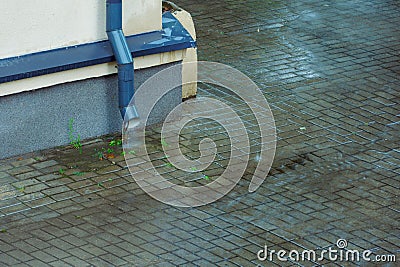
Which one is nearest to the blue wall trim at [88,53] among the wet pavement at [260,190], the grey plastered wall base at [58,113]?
the grey plastered wall base at [58,113]

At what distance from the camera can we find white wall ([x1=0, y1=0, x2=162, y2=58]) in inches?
317

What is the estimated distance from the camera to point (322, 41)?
11469mm

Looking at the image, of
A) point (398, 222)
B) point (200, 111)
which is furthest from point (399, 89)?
point (398, 222)

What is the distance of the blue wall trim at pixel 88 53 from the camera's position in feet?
26.6

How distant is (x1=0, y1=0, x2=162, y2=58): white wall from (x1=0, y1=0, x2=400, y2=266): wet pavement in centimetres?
100

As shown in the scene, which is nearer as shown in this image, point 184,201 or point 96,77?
point 184,201

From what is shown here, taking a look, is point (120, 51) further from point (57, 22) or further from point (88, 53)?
point (57, 22)

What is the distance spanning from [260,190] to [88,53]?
6.59 feet

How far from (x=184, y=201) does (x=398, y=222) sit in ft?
5.76

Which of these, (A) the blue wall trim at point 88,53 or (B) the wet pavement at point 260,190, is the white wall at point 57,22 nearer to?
(A) the blue wall trim at point 88,53

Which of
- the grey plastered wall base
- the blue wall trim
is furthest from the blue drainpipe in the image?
the grey plastered wall base

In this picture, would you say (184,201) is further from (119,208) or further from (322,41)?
(322,41)

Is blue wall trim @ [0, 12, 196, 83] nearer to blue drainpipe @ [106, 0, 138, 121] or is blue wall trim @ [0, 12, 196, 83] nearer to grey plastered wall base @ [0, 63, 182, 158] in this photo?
blue drainpipe @ [106, 0, 138, 121]

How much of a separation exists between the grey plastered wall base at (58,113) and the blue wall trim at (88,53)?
0.22 metres
